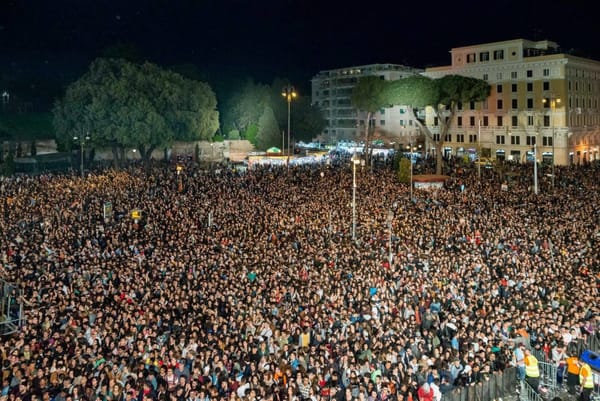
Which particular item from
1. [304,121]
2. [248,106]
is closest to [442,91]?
[304,121]

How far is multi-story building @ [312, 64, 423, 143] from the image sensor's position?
79.8 m

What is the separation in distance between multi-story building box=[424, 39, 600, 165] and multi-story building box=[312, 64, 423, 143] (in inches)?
743

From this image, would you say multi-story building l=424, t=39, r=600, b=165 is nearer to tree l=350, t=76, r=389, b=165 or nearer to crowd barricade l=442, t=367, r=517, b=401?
tree l=350, t=76, r=389, b=165

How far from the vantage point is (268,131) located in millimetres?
61969

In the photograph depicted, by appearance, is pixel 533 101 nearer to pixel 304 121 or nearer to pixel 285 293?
pixel 304 121

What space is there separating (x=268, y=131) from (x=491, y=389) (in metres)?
52.5

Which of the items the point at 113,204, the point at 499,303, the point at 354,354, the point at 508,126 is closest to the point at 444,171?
the point at 508,126

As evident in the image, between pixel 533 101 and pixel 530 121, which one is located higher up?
pixel 533 101

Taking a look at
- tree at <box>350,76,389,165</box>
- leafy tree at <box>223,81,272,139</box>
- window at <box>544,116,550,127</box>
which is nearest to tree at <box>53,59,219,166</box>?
tree at <box>350,76,389,165</box>

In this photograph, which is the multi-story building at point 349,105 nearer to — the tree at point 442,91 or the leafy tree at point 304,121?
the leafy tree at point 304,121

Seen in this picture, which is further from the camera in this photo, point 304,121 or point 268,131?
point 304,121

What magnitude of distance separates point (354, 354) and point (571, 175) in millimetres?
30046

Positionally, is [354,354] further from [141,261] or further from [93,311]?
[141,261]

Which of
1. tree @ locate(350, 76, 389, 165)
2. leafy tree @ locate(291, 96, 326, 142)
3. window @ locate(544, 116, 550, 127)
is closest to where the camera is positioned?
tree @ locate(350, 76, 389, 165)
